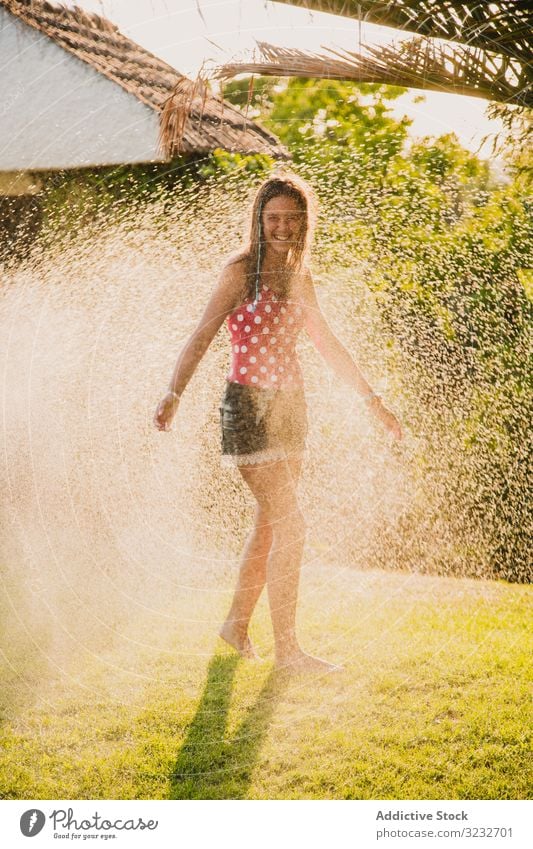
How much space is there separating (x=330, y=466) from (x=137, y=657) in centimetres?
121

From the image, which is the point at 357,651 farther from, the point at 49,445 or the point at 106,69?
the point at 106,69

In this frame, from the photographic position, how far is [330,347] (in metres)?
3.13

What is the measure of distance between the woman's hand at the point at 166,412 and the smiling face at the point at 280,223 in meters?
0.62

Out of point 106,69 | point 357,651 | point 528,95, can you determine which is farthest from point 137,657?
point 528,95

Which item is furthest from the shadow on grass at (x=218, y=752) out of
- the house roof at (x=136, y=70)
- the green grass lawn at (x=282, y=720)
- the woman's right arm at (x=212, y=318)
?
the house roof at (x=136, y=70)

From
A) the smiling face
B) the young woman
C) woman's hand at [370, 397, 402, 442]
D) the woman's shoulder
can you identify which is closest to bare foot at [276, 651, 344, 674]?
the young woman

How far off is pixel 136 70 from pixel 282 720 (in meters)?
2.51

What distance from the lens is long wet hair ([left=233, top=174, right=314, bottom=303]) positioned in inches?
119

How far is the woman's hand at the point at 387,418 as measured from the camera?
2.99m

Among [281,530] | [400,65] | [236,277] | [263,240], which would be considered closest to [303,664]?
[281,530]

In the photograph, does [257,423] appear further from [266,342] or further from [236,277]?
[236,277]

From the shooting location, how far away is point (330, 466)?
390 centimetres

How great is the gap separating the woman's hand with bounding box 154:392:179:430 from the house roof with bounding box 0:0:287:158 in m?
1.10

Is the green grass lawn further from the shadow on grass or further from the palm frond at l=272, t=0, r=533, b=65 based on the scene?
the palm frond at l=272, t=0, r=533, b=65
